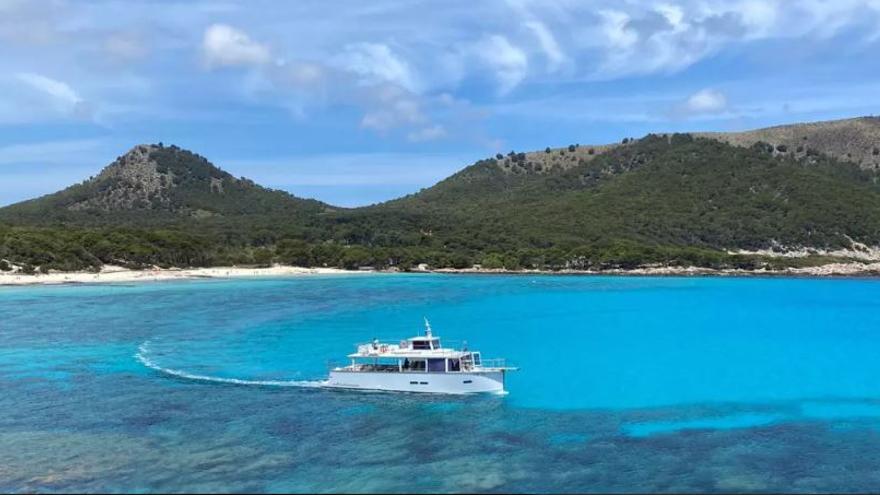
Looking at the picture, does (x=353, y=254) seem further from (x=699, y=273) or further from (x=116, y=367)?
(x=116, y=367)

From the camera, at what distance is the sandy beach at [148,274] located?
102m

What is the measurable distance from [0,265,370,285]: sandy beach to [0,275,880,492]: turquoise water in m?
27.7

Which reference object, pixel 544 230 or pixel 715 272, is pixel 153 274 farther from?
pixel 715 272

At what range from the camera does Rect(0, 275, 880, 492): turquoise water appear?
24.8m

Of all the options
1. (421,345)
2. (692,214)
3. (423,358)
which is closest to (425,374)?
(423,358)

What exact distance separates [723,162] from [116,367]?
18011 centimetres

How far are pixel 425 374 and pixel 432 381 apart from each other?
48cm

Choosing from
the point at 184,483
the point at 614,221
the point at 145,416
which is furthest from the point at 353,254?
the point at 184,483

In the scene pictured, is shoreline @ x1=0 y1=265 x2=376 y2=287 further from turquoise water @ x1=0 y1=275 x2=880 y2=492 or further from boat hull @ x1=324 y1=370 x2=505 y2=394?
boat hull @ x1=324 y1=370 x2=505 y2=394

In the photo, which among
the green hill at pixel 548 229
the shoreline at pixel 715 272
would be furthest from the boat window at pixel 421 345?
the shoreline at pixel 715 272

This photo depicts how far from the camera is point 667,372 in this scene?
45.2 metres

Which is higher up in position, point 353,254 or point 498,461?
point 353,254

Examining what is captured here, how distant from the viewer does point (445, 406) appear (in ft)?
115

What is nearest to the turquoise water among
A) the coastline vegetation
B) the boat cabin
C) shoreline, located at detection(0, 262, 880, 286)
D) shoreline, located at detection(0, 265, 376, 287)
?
the boat cabin
